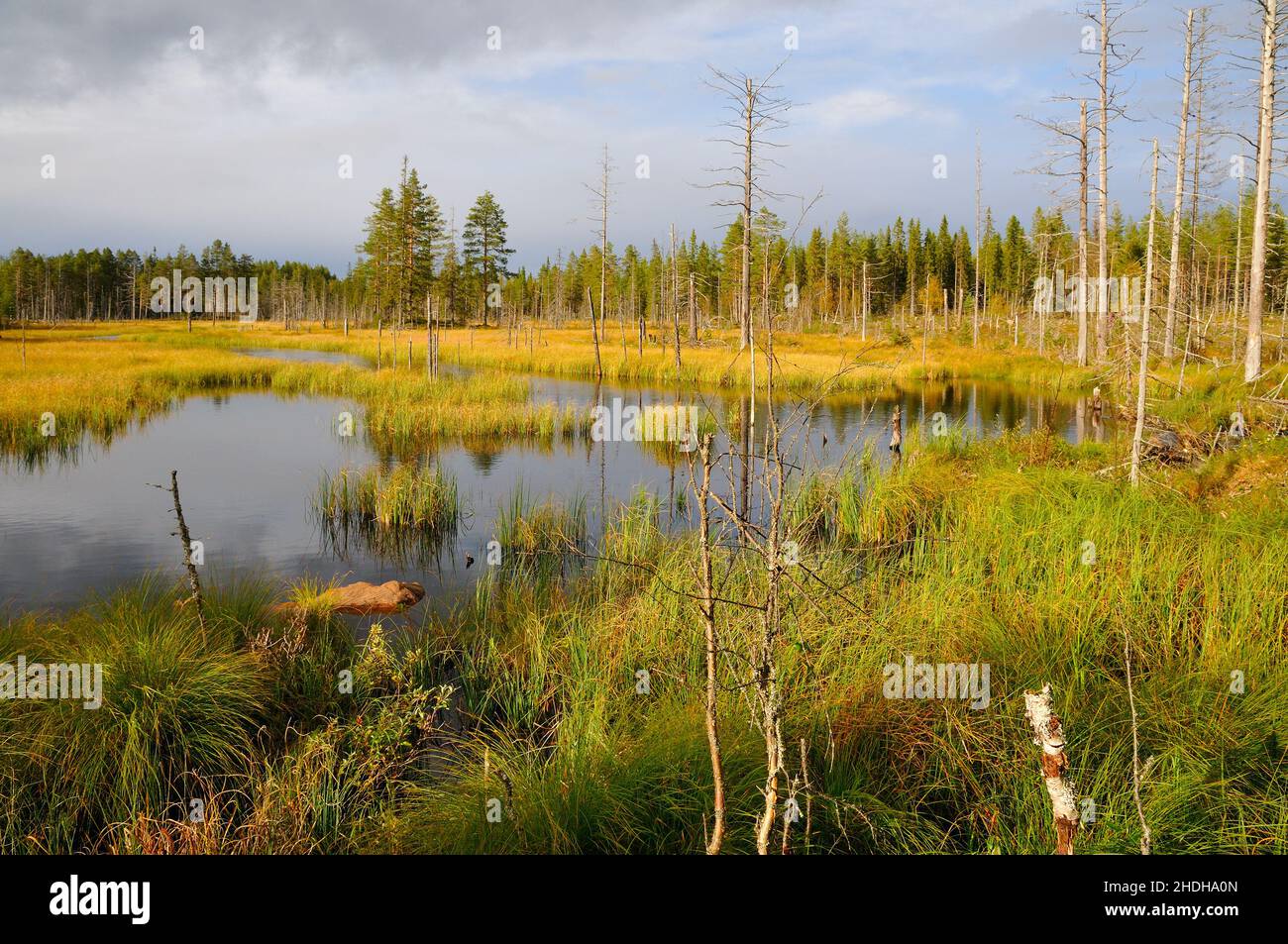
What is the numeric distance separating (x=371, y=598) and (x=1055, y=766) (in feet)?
26.6

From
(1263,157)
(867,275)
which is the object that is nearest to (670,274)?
(867,275)

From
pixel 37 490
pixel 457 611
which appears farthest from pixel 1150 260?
pixel 37 490

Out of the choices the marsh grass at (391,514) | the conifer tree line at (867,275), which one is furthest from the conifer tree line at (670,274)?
the marsh grass at (391,514)

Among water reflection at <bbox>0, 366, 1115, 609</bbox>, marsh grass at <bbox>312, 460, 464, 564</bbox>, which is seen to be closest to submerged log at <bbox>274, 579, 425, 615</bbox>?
water reflection at <bbox>0, 366, 1115, 609</bbox>

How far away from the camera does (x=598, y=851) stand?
3.85 meters

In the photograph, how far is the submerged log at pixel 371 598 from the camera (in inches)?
350

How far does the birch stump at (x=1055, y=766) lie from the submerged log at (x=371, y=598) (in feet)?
24.6

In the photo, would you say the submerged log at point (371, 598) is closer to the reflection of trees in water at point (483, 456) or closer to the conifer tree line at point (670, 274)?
the reflection of trees in water at point (483, 456)

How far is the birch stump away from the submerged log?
7488 millimetres

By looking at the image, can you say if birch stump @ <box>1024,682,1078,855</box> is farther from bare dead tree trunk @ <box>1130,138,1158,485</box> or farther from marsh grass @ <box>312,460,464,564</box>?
marsh grass @ <box>312,460,464,564</box>

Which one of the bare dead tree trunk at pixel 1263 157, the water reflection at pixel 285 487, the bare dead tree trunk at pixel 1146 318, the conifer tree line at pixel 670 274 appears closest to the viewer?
the bare dead tree trunk at pixel 1146 318

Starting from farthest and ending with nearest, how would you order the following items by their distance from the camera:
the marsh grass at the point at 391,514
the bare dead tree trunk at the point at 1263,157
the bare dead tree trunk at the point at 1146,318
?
the bare dead tree trunk at the point at 1263,157 → the marsh grass at the point at 391,514 → the bare dead tree trunk at the point at 1146,318

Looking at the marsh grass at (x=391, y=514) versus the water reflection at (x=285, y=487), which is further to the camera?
the marsh grass at (x=391, y=514)
